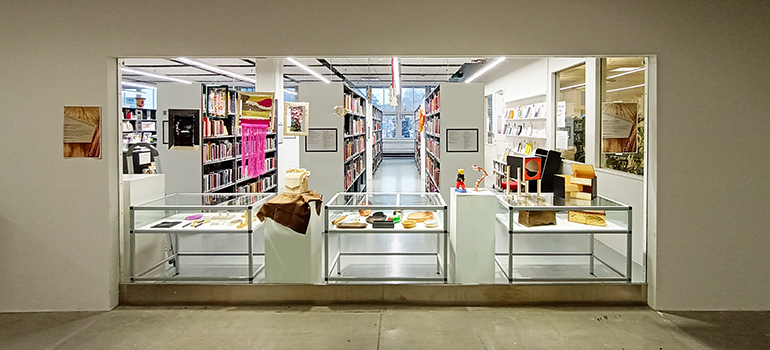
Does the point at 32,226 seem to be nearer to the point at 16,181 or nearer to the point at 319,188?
the point at 16,181

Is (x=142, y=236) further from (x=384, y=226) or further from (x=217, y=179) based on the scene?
(x=217, y=179)

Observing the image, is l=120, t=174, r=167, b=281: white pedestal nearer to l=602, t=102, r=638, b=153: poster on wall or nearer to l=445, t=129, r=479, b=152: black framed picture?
l=602, t=102, r=638, b=153: poster on wall

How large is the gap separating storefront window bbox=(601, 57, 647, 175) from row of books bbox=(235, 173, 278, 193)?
633 centimetres

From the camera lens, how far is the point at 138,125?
15680mm

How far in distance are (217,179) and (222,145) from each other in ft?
2.02

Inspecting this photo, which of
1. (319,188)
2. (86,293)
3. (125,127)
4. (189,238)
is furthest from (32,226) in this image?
(125,127)

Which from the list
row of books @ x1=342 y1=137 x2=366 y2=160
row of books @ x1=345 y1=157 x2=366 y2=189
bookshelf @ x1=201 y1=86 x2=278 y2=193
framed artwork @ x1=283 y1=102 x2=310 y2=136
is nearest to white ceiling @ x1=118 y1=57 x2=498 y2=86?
row of books @ x1=342 y1=137 x2=366 y2=160

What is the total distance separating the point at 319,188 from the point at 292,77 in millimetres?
10404

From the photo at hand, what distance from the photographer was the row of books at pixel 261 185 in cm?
942

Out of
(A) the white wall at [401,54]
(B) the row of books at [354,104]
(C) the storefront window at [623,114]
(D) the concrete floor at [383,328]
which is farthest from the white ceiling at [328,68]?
(D) the concrete floor at [383,328]

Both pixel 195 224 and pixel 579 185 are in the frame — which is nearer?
pixel 195 224

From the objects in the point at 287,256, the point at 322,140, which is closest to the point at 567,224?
the point at 287,256

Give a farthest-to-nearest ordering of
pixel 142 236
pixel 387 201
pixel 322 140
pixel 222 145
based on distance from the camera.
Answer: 1. pixel 222 145
2. pixel 322 140
3. pixel 142 236
4. pixel 387 201

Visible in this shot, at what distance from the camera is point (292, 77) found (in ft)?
57.8
